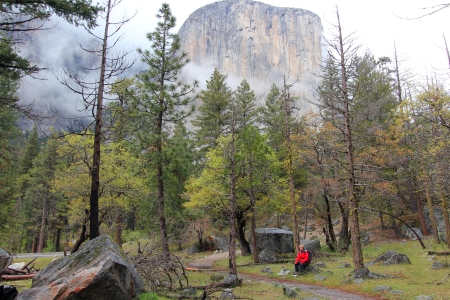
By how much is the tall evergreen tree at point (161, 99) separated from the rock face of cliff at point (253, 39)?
99.4 metres

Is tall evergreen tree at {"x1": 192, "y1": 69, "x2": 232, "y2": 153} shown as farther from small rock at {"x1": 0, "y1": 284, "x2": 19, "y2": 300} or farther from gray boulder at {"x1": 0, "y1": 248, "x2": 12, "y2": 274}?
small rock at {"x1": 0, "y1": 284, "x2": 19, "y2": 300}

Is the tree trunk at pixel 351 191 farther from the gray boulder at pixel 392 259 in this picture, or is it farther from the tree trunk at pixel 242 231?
the tree trunk at pixel 242 231

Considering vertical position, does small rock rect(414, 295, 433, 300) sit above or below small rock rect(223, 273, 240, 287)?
above

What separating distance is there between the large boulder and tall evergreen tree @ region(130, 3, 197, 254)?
9723mm

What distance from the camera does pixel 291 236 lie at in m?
22.9

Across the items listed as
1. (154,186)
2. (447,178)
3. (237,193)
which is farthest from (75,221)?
(447,178)

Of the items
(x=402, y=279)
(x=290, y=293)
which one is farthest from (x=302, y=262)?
(x=290, y=293)

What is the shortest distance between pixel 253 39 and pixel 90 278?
126 metres

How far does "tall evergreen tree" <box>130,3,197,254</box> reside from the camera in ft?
57.7

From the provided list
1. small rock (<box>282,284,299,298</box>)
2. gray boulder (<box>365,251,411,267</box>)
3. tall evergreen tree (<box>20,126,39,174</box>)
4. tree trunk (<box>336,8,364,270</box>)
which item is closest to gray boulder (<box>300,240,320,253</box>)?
gray boulder (<box>365,251,411,267</box>)

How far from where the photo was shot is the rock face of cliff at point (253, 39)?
11862 centimetres

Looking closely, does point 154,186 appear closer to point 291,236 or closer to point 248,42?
point 291,236

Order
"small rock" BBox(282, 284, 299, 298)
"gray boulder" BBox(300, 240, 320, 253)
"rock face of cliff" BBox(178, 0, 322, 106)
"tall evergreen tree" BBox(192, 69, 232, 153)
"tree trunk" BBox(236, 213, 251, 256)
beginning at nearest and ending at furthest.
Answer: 1. "small rock" BBox(282, 284, 299, 298)
2. "gray boulder" BBox(300, 240, 320, 253)
3. "tree trunk" BBox(236, 213, 251, 256)
4. "tall evergreen tree" BBox(192, 69, 232, 153)
5. "rock face of cliff" BBox(178, 0, 322, 106)

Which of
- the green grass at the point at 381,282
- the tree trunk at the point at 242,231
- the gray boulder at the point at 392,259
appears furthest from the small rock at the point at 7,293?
the tree trunk at the point at 242,231
